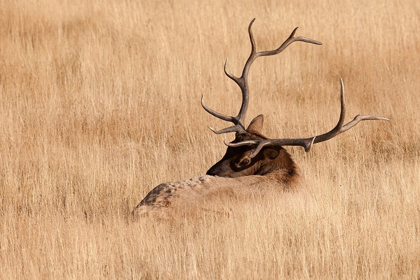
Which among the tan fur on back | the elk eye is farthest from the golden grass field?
the elk eye

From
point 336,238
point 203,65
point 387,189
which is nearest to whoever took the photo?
point 336,238

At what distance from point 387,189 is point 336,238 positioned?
130 centimetres

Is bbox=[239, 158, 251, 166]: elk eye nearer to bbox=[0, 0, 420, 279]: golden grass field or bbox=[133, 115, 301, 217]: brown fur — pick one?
bbox=[133, 115, 301, 217]: brown fur

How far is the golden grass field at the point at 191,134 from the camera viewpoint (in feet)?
16.2

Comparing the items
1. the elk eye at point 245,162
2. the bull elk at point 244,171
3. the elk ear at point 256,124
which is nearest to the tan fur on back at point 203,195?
the bull elk at point 244,171

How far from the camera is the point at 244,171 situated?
251 inches

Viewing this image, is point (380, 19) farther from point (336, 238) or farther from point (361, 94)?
point (336, 238)

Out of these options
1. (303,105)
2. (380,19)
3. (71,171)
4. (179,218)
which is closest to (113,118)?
(71,171)

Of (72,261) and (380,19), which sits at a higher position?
(380,19)

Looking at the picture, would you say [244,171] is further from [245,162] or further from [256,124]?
[256,124]

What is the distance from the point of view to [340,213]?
5613 mm

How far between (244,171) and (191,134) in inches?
87.4

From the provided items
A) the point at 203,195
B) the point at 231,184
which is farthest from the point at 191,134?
the point at 203,195

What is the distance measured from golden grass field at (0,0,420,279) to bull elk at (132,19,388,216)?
17cm
